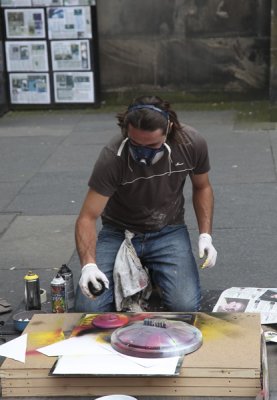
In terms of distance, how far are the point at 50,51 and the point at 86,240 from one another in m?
7.40

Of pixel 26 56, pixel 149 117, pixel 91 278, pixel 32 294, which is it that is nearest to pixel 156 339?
pixel 91 278

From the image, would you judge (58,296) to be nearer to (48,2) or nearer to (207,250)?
(207,250)

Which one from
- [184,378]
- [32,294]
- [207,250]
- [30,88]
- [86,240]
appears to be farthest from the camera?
[30,88]

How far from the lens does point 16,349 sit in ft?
11.3

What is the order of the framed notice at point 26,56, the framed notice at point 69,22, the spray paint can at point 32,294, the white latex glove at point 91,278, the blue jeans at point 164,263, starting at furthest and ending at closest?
the framed notice at point 26,56 < the framed notice at point 69,22 < the spray paint can at point 32,294 < the blue jeans at point 164,263 < the white latex glove at point 91,278

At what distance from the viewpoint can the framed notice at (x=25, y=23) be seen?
10727 millimetres

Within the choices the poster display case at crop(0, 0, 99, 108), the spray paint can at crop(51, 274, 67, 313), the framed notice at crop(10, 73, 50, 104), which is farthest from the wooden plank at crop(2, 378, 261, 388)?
the framed notice at crop(10, 73, 50, 104)

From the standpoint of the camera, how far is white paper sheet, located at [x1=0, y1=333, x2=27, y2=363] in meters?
3.38

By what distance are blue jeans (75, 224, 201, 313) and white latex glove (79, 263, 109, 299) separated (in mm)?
284

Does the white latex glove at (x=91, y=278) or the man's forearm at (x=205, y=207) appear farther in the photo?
the man's forearm at (x=205, y=207)

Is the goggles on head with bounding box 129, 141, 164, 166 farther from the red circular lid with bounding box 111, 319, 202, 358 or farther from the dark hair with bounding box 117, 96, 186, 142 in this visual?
the red circular lid with bounding box 111, 319, 202, 358

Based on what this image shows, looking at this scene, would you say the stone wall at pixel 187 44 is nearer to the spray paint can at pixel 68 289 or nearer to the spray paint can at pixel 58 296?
the spray paint can at pixel 68 289

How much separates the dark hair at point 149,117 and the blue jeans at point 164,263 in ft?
1.96

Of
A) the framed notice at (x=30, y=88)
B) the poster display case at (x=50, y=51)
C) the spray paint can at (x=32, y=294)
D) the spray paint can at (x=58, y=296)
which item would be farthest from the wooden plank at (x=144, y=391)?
the framed notice at (x=30, y=88)
